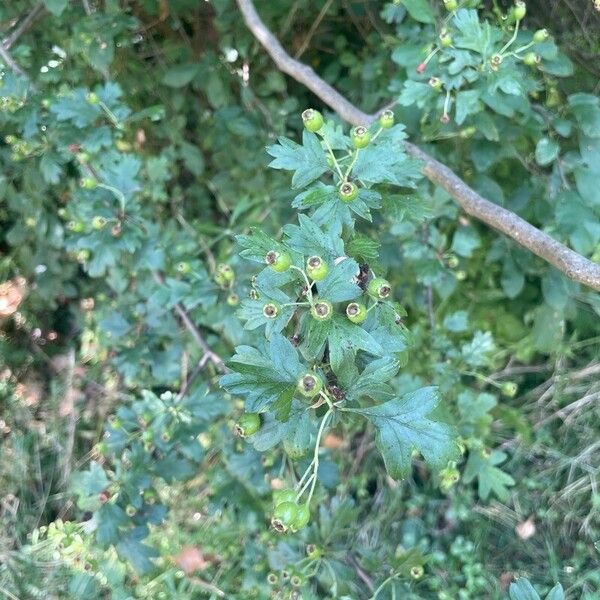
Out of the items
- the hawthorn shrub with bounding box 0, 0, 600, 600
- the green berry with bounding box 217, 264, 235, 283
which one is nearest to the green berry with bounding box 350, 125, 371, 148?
the hawthorn shrub with bounding box 0, 0, 600, 600

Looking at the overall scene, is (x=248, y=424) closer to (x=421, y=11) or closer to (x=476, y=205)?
(x=476, y=205)

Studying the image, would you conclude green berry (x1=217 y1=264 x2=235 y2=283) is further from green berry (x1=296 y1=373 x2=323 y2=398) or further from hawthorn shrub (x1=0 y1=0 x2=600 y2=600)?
green berry (x1=296 y1=373 x2=323 y2=398)

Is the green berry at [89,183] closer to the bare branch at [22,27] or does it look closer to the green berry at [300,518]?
the bare branch at [22,27]

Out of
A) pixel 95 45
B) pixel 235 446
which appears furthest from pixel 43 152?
pixel 235 446

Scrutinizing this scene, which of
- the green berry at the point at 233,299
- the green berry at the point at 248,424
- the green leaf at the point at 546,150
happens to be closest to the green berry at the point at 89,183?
the green berry at the point at 233,299

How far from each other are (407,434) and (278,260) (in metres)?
0.32

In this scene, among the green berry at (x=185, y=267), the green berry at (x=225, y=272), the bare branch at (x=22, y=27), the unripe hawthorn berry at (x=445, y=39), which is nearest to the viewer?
the unripe hawthorn berry at (x=445, y=39)

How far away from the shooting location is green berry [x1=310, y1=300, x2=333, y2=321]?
2.89 feet

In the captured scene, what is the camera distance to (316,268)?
0.87m

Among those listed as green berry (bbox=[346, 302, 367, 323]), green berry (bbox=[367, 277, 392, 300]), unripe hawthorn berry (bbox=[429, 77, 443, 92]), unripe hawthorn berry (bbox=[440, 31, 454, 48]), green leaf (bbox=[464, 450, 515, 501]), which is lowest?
green leaf (bbox=[464, 450, 515, 501])

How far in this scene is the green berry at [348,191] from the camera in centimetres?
100

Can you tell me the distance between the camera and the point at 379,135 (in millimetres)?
1161

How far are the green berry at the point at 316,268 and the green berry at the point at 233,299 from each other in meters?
0.60

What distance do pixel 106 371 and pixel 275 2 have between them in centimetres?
152
